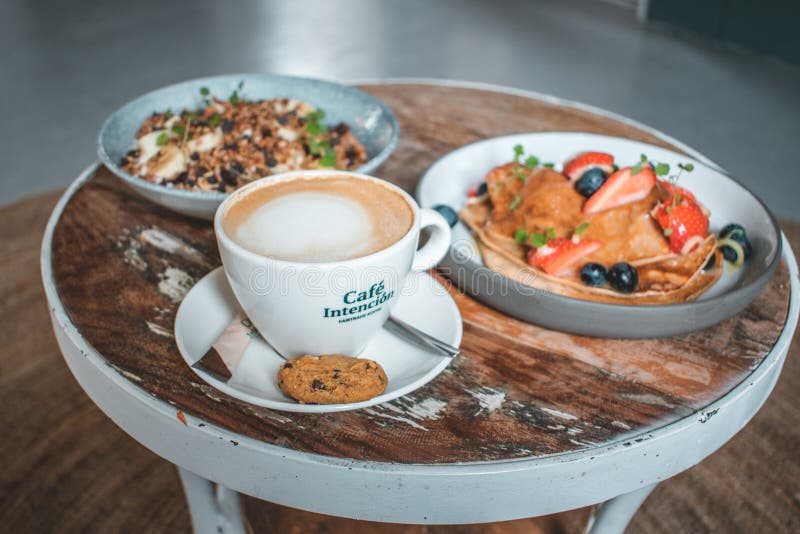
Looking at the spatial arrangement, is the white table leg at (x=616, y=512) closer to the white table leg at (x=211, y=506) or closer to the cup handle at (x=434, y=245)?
the cup handle at (x=434, y=245)

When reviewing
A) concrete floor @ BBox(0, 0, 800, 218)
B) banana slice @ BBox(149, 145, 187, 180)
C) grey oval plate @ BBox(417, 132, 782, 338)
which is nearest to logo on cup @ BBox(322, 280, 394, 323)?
grey oval plate @ BBox(417, 132, 782, 338)

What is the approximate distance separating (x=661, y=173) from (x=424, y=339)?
0.54 m

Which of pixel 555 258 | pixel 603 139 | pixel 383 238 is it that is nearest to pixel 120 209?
pixel 383 238

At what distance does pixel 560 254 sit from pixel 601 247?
0.07 meters

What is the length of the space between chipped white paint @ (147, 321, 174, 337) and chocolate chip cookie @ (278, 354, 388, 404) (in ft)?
0.71

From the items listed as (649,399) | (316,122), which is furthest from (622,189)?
(316,122)

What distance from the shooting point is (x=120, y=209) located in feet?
4.16

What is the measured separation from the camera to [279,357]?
908 mm

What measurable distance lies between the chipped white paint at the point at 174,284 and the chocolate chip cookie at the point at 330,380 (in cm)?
29

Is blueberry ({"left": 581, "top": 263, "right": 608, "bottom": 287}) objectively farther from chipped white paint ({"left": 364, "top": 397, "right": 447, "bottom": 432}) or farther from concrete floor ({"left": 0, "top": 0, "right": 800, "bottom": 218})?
concrete floor ({"left": 0, "top": 0, "right": 800, "bottom": 218})

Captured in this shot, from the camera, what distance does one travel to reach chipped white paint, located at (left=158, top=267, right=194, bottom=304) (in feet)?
3.45

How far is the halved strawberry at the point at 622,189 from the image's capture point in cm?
115

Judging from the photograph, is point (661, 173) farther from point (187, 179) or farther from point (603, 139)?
→ point (187, 179)

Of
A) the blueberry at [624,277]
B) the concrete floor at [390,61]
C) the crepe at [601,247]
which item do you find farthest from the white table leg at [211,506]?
the concrete floor at [390,61]
